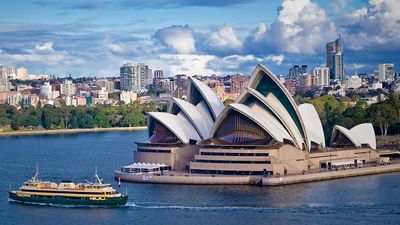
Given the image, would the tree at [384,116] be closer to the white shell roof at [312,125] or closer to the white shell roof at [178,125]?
the white shell roof at [312,125]

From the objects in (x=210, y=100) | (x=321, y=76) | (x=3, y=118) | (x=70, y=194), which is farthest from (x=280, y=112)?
(x=321, y=76)

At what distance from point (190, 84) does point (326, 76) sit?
379ft

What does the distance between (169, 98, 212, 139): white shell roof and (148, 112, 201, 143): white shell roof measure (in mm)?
264

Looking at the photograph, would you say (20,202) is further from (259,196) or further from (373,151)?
(373,151)

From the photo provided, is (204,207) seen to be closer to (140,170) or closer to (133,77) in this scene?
(140,170)

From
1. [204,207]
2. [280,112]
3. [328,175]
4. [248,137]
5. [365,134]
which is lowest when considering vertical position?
[204,207]

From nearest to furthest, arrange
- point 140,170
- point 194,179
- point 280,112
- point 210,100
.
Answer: point 194,179 < point 140,170 < point 280,112 < point 210,100

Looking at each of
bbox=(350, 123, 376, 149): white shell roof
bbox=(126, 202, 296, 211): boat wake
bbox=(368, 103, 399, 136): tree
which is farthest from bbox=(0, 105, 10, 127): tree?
bbox=(126, 202, 296, 211): boat wake

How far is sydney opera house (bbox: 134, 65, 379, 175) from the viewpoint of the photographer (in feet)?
131

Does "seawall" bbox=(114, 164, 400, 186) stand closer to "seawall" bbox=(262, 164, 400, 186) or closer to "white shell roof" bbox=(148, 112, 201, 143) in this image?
"seawall" bbox=(262, 164, 400, 186)

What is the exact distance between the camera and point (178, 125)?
43688 mm

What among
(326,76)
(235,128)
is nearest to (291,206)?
(235,128)

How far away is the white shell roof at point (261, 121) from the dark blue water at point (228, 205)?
3002mm

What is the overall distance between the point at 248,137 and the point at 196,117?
3835 mm
